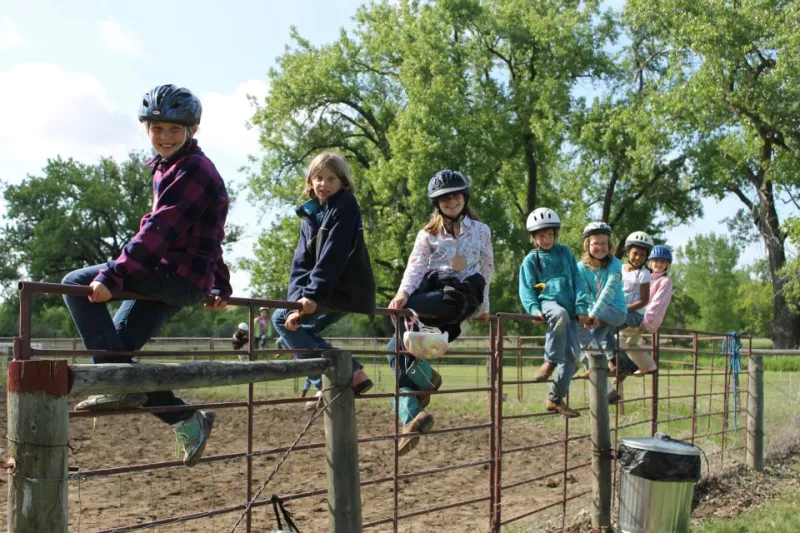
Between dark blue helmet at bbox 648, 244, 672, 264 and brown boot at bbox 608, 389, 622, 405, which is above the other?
dark blue helmet at bbox 648, 244, 672, 264

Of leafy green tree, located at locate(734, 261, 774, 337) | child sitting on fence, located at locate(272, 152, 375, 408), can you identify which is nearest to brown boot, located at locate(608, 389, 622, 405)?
child sitting on fence, located at locate(272, 152, 375, 408)

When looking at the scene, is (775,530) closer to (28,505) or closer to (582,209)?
(28,505)

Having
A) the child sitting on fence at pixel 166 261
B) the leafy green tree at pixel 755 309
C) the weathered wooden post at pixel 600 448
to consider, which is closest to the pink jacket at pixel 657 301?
the weathered wooden post at pixel 600 448

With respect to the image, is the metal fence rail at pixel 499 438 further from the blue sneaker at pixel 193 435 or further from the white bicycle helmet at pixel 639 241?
the white bicycle helmet at pixel 639 241

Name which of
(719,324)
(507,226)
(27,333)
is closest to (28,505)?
(27,333)

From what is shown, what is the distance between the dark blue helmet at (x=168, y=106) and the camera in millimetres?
3596

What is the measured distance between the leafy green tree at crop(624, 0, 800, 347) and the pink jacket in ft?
58.6

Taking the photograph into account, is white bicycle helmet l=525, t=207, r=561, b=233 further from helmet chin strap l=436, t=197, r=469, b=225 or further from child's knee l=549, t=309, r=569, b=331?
helmet chin strap l=436, t=197, r=469, b=225

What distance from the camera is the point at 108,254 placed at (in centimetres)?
5016

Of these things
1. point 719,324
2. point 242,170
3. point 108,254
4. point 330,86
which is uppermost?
point 330,86

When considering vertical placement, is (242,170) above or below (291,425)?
above

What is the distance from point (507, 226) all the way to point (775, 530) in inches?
1021

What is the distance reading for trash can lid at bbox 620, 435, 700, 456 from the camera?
259 inches

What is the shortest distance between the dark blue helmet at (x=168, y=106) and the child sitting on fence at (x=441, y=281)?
6.14 feet
